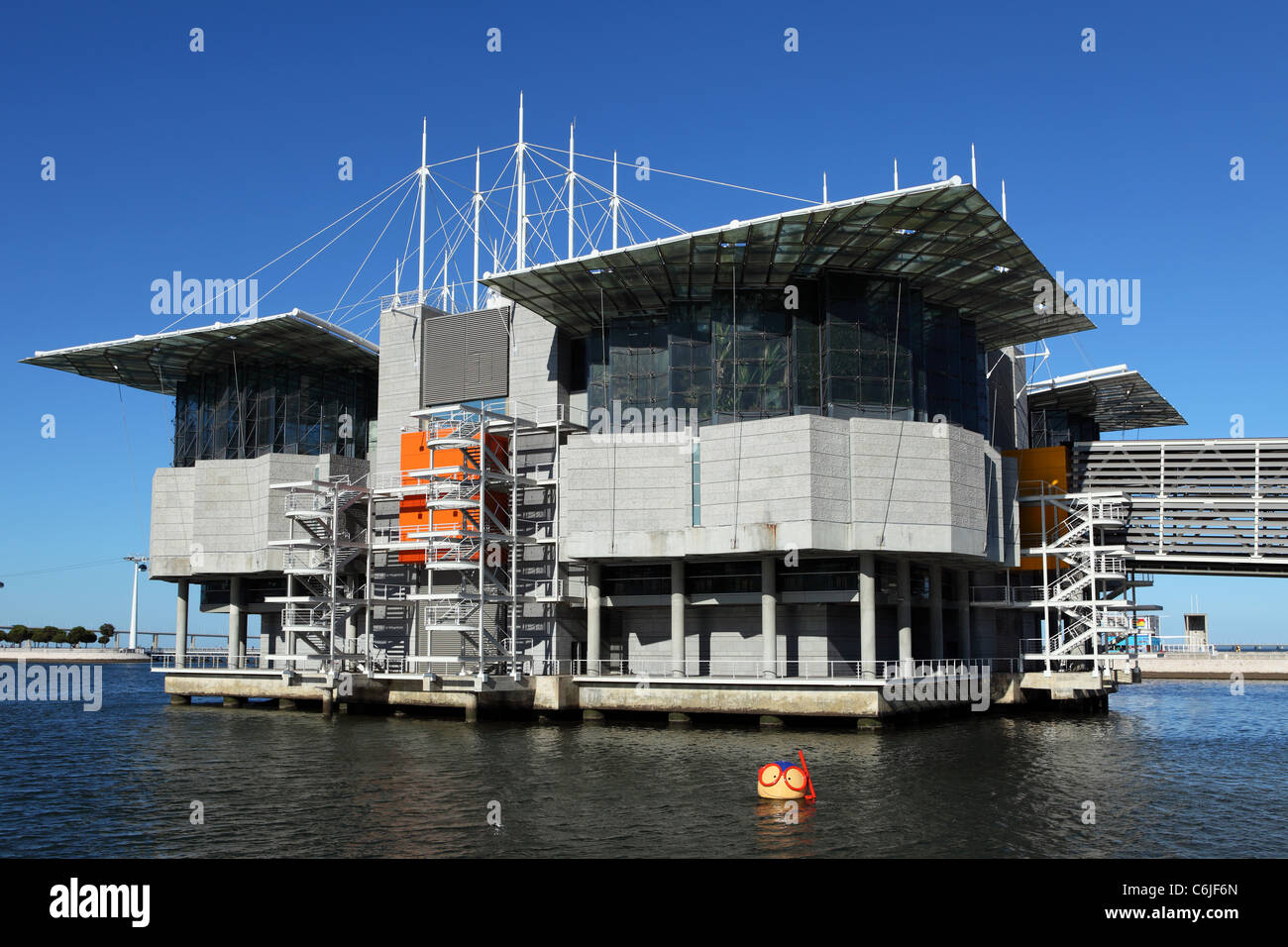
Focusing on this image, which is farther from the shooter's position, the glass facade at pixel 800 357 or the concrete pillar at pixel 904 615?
the glass facade at pixel 800 357

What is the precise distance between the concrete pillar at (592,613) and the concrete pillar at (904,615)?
A: 58.1 ft

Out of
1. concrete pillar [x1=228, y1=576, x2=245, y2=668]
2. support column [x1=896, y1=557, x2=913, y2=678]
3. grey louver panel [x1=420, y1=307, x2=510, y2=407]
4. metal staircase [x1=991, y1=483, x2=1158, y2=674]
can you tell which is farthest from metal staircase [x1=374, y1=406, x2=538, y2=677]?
metal staircase [x1=991, y1=483, x2=1158, y2=674]

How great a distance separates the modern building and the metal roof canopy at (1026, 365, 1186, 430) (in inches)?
413

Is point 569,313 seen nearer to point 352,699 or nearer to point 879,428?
point 879,428

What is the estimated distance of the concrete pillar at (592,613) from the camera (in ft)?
221

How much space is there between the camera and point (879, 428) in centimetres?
6388

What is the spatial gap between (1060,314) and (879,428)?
21.1 m

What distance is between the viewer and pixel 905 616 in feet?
212

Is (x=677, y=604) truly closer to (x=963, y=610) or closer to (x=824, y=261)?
(x=963, y=610)

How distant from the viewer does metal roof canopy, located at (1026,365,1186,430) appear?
95.9m

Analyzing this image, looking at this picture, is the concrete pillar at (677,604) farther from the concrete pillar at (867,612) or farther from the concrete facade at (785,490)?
the concrete pillar at (867,612)

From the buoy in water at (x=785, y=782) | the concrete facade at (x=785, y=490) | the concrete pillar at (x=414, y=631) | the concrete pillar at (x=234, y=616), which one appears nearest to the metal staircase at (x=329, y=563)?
the concrete pillar at (x=414, y=631)

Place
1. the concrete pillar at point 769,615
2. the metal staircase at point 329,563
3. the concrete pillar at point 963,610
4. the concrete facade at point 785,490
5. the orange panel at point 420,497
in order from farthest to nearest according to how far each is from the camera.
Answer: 1. the metal staircase at point 329,563
2. the concrete pillar at point 963,610
3. the orange panel at point 420,497
4. the concrete facade at point 785,490
5. the concrete pillar at point 769,615
